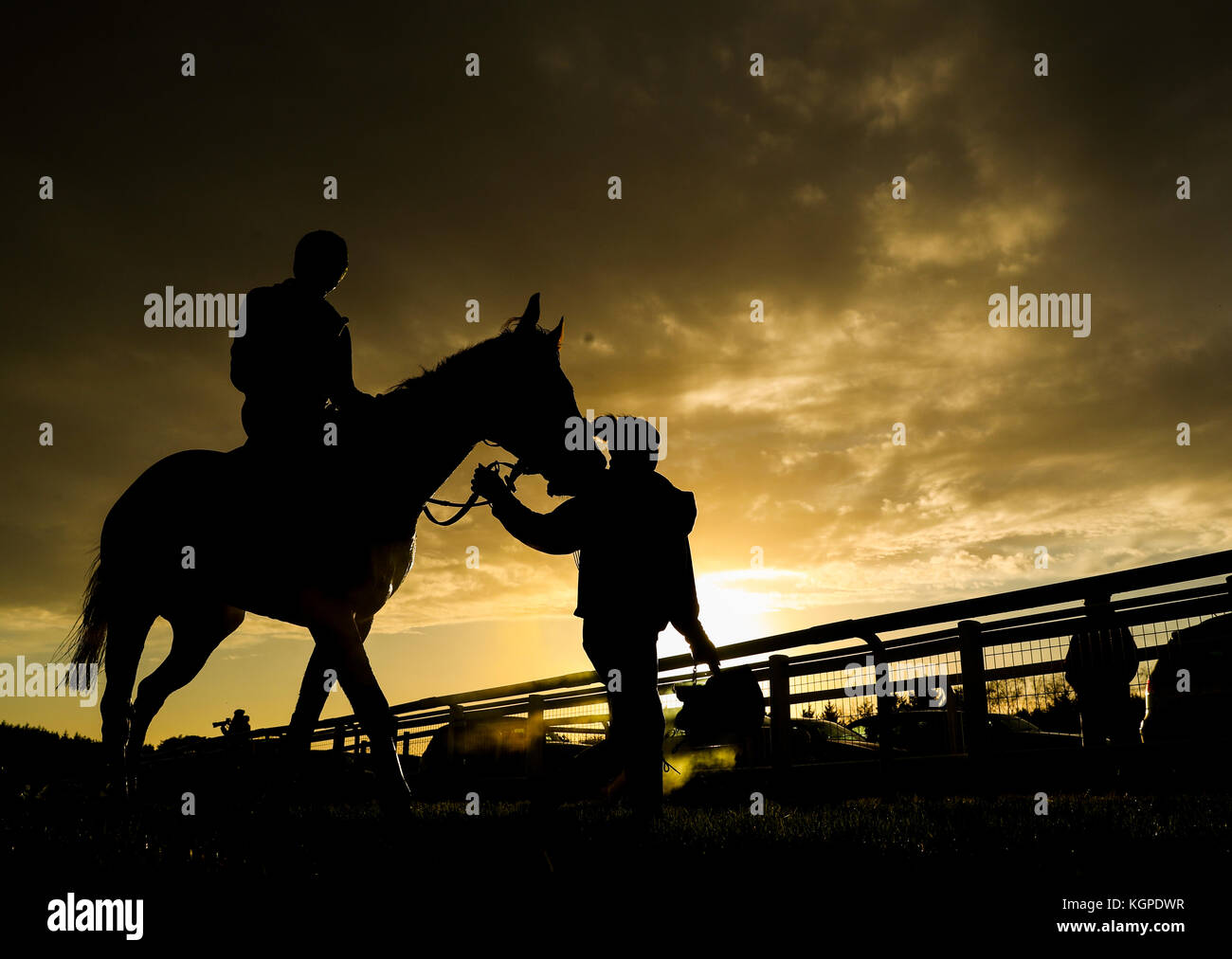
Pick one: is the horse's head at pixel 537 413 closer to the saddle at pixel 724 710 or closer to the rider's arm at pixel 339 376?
the rider's arm at pixel 339 376

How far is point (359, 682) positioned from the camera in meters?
4.82

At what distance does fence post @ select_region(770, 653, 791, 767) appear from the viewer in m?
8.77

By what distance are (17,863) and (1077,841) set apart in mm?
4398

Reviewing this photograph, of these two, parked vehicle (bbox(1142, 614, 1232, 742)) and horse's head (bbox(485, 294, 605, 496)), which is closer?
horse's head (bbox(485, 294, 605, 496))

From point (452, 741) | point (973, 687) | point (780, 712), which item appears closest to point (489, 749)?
point (452, 741)

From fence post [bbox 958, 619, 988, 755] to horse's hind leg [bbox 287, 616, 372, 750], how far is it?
16.3 feet

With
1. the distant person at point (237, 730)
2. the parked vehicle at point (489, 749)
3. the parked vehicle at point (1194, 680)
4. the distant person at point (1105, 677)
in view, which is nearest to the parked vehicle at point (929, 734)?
the distant person at point (1105, 677)

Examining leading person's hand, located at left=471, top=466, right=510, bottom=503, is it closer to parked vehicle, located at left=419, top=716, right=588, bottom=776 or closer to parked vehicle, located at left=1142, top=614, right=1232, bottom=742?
parked vehicle, located at left=1142, top=614, right=1232, bottom=742

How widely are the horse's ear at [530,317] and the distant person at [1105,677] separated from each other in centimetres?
470

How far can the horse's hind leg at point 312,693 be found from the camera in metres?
5.36

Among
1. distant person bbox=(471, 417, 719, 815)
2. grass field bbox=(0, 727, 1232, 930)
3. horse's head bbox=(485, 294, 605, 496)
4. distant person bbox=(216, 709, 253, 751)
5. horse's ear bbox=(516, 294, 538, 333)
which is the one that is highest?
horse's ear bbox=(516, 294, 538, 333)

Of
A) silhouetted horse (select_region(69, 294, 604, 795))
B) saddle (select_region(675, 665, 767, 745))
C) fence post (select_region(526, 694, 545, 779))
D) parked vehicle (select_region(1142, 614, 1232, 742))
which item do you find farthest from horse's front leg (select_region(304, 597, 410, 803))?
fence post (select_region(526, 694, 545, 779))
